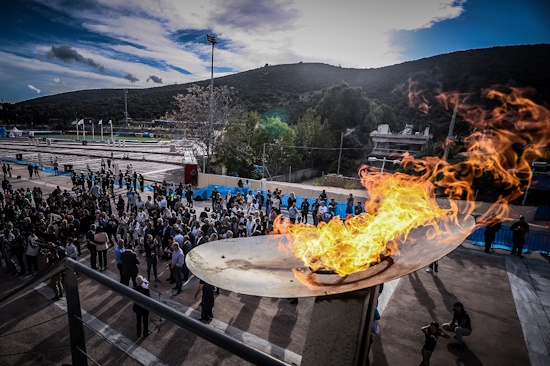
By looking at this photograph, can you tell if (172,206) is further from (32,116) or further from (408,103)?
(32,116)

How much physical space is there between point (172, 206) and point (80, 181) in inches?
386

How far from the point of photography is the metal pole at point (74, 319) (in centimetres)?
184

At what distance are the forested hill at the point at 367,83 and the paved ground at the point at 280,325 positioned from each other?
47.9 metres

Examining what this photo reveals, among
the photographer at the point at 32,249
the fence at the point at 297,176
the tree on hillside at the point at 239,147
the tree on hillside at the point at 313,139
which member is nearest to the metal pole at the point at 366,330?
the photographer at the point at 32,249

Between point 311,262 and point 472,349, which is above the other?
point 311,262

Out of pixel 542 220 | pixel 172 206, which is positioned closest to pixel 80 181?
pixel 172 206

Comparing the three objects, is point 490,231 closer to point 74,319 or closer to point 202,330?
point 202,330

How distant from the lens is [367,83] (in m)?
86.6

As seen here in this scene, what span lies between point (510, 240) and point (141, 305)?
58.2ft

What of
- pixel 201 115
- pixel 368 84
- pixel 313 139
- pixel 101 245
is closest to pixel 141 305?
pixel 101 245

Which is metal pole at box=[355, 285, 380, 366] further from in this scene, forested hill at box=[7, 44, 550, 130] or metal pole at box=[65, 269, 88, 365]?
forested hill at box=[7, 44, 550, 130]

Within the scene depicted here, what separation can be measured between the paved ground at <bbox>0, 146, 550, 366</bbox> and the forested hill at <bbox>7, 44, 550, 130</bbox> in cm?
4794

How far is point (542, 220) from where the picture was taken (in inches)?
728

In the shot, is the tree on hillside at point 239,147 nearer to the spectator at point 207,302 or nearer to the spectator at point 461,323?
the spectator at point 207,302
